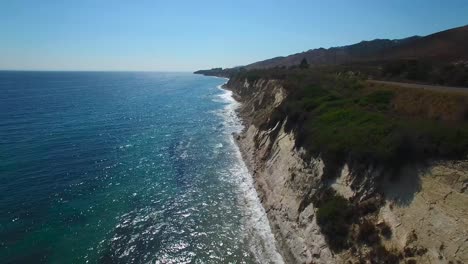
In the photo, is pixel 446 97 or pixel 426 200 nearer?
pixel 426 200

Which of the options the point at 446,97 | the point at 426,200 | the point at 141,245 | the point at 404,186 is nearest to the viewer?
the point at 426,200

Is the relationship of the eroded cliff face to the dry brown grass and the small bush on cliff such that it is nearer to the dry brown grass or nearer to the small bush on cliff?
the small bush on cliff

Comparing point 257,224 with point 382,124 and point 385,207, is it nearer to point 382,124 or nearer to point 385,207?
point 385,207

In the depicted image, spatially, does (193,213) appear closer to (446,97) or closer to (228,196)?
(228,196)

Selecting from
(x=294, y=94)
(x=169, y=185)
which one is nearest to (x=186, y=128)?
(x=294, y=94)

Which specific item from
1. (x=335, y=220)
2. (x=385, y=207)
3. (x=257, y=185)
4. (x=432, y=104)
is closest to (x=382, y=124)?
(x=432, y=104)
